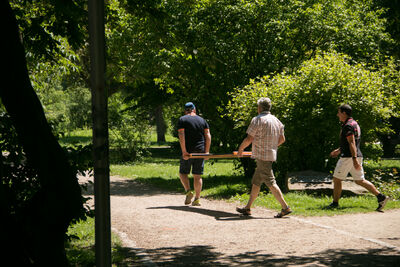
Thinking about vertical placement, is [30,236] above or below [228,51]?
below

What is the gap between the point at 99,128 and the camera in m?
3.62

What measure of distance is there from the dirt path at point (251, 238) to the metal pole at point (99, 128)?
204cm

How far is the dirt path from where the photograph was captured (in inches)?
220

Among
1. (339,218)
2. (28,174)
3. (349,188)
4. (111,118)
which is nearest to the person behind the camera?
(28,174)

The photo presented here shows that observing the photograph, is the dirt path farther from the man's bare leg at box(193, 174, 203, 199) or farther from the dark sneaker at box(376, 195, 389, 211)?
the man's bare leg at box(193, 174, 203, 199)

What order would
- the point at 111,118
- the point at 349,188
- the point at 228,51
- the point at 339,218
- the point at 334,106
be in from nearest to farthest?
the point at 339,218 → the point at 349,188 → the point at 334,106 → the point at 228,51 → the point at 111,118

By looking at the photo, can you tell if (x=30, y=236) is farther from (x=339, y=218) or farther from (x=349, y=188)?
(x=349, y=188)

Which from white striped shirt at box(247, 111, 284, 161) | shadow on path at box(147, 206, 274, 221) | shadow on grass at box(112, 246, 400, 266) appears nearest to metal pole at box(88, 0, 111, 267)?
shadow on grass at box(112, 246, 400, 266)

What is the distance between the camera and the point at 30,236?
13.8 feet

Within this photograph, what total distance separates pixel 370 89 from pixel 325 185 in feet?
8.57

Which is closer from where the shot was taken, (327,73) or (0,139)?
(0,139)

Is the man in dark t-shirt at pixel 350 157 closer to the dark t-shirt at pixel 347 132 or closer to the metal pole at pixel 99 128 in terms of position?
the dark t-shirt at pixel 347 132

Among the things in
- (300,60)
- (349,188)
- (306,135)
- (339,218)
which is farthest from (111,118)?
(339,218)

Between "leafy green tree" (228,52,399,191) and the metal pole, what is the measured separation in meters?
8.17
